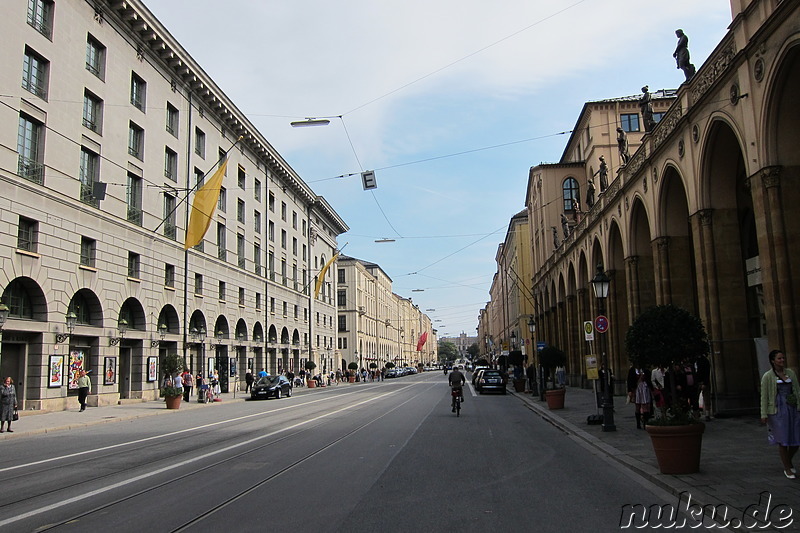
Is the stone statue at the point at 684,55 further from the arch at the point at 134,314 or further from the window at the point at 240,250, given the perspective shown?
the window at the point at 240,250

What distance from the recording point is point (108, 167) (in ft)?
102

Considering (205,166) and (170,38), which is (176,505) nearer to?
(170,38)

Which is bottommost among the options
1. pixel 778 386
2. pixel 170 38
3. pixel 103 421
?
pixel 103 421

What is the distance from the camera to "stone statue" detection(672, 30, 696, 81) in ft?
62.8

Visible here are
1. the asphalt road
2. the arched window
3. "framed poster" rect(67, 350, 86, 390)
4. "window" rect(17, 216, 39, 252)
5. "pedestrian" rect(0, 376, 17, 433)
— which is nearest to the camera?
the asphalt road

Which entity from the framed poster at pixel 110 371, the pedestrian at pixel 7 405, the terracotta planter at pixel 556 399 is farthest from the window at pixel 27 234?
the terracotta planter at pixel 556 399

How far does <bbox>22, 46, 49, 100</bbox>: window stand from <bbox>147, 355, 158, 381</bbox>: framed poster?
1459 centimetres

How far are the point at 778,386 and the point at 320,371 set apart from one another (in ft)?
224

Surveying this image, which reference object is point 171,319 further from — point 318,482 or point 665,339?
point 665,339

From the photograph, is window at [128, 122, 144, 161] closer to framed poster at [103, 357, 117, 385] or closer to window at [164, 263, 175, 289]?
window at [164, 263, 175, 289]

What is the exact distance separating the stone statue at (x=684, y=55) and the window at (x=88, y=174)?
25241mm

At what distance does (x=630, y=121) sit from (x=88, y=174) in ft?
119

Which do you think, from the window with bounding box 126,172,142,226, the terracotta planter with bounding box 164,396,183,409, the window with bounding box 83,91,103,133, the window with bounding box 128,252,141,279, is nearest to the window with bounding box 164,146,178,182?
the window with bounding box 126,172,142,226

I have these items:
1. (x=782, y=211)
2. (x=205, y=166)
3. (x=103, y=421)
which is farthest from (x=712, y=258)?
(x=205, y=166)
